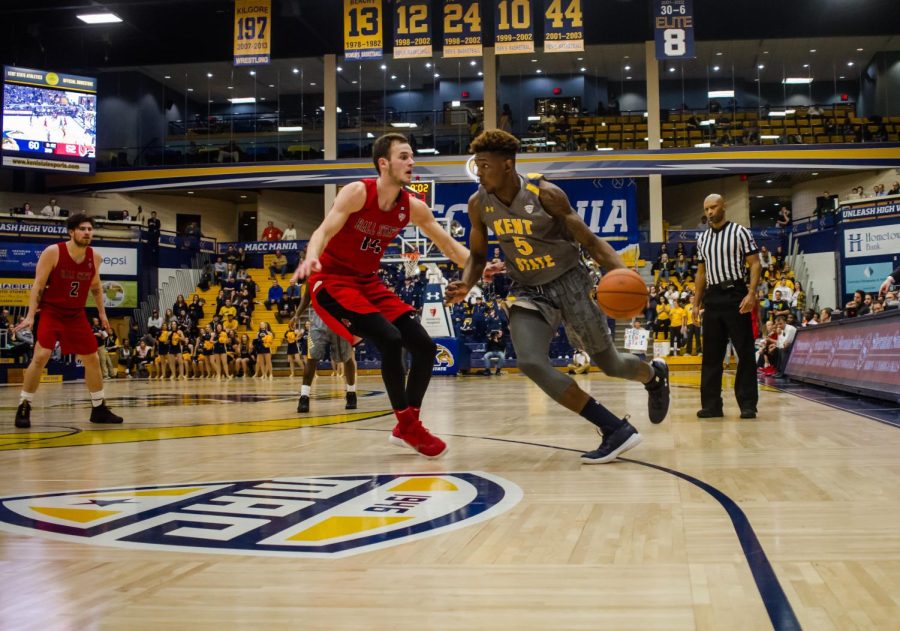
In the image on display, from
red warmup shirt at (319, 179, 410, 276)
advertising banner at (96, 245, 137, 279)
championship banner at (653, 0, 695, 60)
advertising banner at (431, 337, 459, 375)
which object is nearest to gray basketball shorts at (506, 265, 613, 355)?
red warmup shirt at (319, 179, 410, 276)

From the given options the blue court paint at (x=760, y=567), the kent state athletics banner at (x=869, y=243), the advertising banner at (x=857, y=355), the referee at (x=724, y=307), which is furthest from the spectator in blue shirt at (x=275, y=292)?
the blue court paint at (x=760, y=567)

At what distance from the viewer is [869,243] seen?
20734 millimetres

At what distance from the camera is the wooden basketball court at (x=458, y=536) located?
165 centimetres

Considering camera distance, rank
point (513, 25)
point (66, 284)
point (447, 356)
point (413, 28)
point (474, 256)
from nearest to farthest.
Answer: point (474, 256) → point (66, 284) → point (447, 356) → point (513, 25) → point (413, 28)

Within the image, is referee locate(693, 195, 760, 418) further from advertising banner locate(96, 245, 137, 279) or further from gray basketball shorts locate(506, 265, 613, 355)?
advertising banner locate(96, 245, 137, 279)

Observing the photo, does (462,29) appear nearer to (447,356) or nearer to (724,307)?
(447,356)

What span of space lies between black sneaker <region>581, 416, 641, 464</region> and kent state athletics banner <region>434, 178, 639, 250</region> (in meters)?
23.3

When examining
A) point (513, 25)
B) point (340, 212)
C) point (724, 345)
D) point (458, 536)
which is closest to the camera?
point (458, 536)

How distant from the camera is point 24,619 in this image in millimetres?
1607

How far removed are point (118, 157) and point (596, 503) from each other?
31.1 metres

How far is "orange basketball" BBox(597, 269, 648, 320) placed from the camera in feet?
13.5

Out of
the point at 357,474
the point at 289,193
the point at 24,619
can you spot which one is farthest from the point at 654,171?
the point at 24,619

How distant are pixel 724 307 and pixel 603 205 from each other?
71.0 feet

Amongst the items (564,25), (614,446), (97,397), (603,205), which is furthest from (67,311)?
(603,205)
